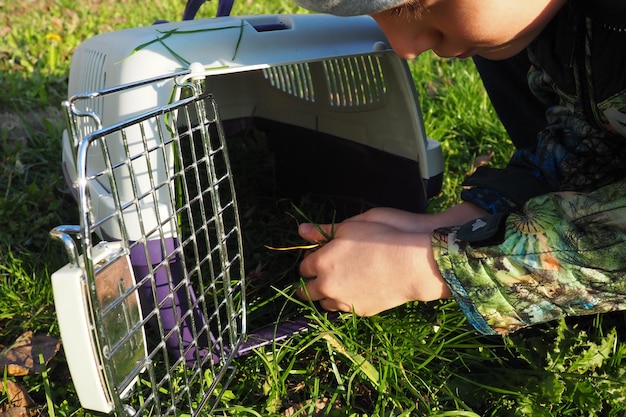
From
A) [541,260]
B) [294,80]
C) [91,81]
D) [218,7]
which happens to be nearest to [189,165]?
[91,81]

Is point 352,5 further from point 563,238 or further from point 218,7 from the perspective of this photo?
point 218,7

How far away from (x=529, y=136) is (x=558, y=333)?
57 centimetres

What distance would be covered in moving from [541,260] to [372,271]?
0.78ft

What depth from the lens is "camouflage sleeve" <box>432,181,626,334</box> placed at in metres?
0.90

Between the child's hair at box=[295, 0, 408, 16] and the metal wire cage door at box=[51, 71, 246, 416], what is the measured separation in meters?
0.21

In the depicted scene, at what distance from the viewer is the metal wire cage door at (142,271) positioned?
666mm

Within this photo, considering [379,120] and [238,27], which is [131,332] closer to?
[238,27]

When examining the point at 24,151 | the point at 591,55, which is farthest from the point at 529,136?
the point at 24,151

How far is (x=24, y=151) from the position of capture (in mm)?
1685

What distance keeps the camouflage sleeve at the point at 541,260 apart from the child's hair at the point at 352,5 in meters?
0.35

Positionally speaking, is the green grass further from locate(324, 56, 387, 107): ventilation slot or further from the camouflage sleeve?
locate(324, 56, 387, 107): ventilation slot

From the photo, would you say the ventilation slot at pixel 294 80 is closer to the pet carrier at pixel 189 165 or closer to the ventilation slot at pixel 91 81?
the pet carrier at pixel 189 165

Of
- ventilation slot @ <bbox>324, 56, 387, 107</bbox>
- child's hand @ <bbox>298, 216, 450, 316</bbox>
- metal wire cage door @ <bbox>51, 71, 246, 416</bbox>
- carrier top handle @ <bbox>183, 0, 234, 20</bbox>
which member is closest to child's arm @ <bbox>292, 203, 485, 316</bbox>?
child's hand @ <bbox>298, 216, 450, 316</bbox>

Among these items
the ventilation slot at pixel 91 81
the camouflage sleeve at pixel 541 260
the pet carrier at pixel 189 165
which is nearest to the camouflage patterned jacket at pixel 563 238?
the camouflage sleeve at pixel 541 260
